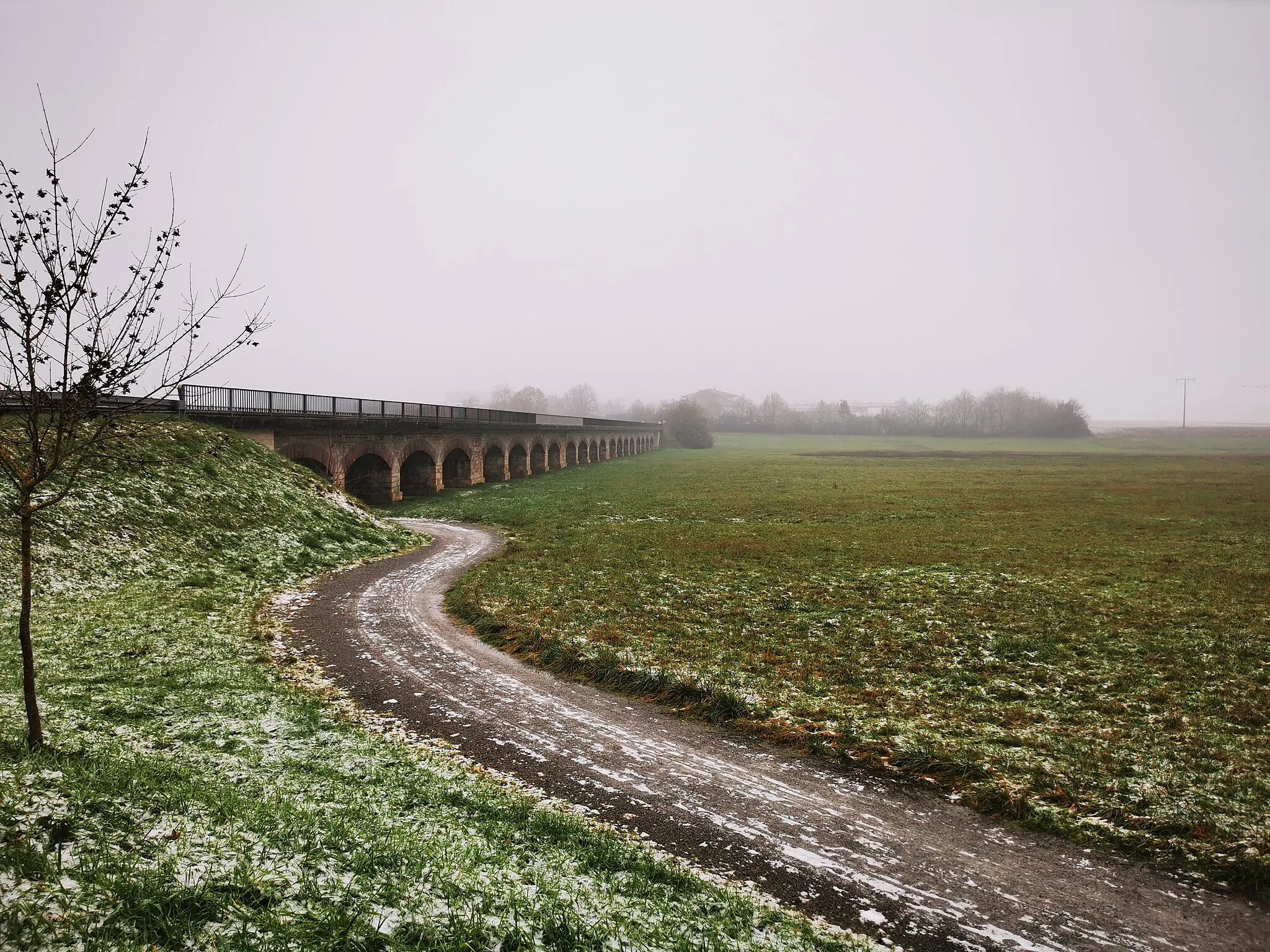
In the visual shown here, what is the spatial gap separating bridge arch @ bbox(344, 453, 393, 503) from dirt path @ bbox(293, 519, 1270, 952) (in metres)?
26.6

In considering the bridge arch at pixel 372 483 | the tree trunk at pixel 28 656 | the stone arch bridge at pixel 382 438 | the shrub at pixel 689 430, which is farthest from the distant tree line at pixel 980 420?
the tree trunk at pixel 28 656

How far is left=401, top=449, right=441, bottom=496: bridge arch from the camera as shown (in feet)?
134

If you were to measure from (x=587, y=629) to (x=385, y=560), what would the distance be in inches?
423

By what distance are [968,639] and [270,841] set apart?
40.5 ft

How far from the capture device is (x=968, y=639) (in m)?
13.1

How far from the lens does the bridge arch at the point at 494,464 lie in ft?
172

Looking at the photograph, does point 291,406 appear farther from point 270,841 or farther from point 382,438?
point 270,841

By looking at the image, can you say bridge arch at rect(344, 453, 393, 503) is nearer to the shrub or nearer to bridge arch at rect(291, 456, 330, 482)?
bridge arch at rect(291, 456, 330, 482)

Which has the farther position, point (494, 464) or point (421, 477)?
point (494, 464)

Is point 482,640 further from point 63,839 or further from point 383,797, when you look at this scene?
point 63,839

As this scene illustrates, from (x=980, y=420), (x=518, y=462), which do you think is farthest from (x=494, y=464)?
(x=980, y=420)

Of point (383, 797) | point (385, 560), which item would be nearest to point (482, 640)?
point (383, 797)

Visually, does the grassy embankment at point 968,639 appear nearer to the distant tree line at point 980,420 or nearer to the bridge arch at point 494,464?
the bridge arch at point 494,464

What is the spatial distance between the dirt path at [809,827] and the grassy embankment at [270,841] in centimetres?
60
